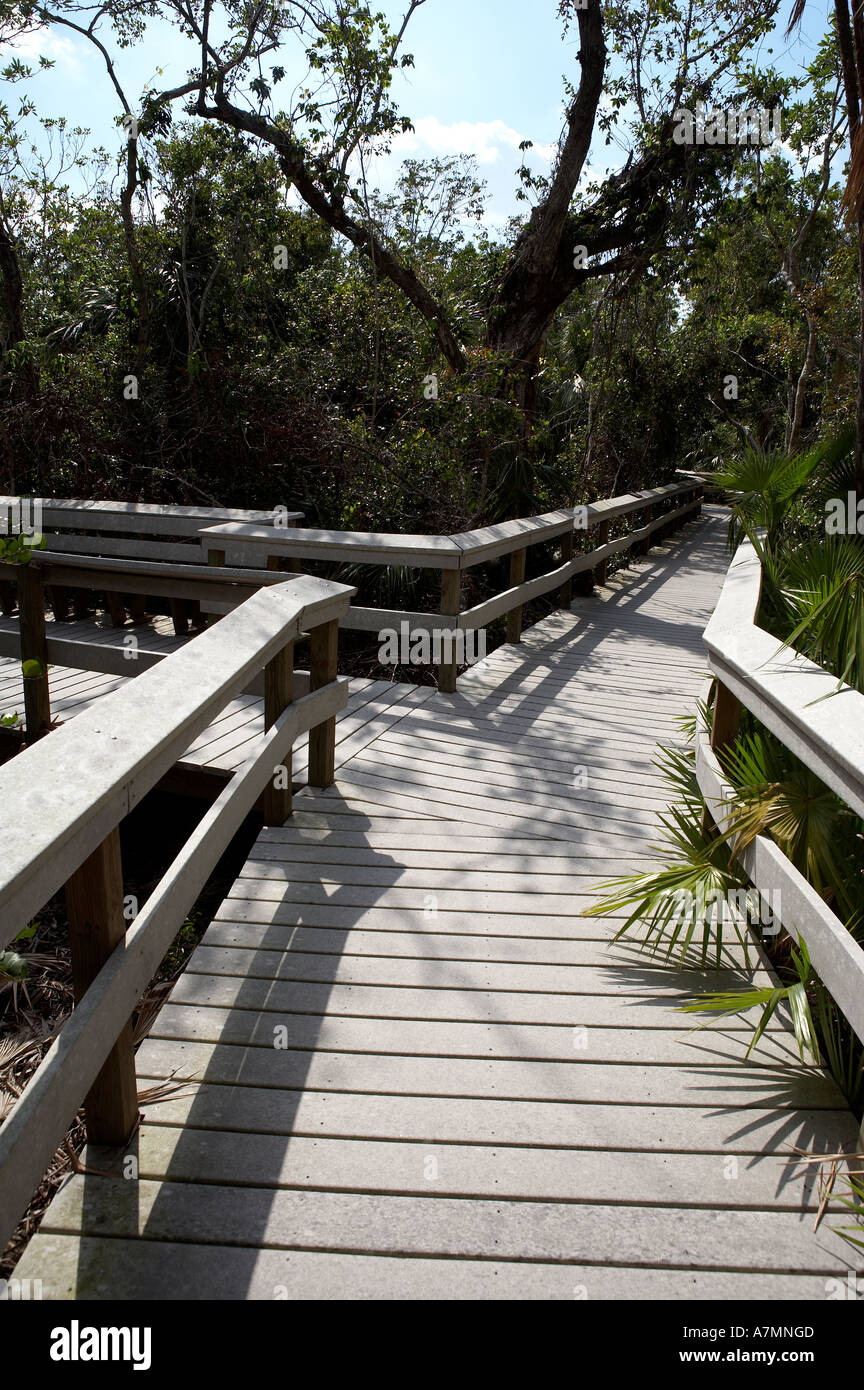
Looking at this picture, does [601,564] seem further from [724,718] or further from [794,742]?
[794,742]

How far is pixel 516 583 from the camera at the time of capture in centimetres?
702

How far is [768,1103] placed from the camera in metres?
2.24

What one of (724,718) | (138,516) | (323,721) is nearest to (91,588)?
(323,721)

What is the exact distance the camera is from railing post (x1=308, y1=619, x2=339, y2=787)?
12.7ft

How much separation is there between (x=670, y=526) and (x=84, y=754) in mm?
17722

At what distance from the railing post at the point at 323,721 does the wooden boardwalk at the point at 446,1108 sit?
30 centimetres

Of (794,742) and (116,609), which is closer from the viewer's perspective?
(794,742)

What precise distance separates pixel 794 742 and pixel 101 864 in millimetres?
1579

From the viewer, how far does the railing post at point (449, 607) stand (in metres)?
5.62

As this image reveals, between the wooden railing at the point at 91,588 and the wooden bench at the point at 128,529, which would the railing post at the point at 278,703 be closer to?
the wooden railing at the point at 91,588

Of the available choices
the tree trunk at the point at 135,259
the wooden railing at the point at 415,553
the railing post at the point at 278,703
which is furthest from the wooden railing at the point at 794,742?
the tree trunk at the point at 135,259

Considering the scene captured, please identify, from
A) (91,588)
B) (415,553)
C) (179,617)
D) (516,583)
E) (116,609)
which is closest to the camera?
(91,588)

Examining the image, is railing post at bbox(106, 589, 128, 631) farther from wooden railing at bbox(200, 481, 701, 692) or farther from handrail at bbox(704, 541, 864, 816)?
handrail at bbox(704, 541, 864, 816)

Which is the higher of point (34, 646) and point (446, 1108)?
point (34, 646)
